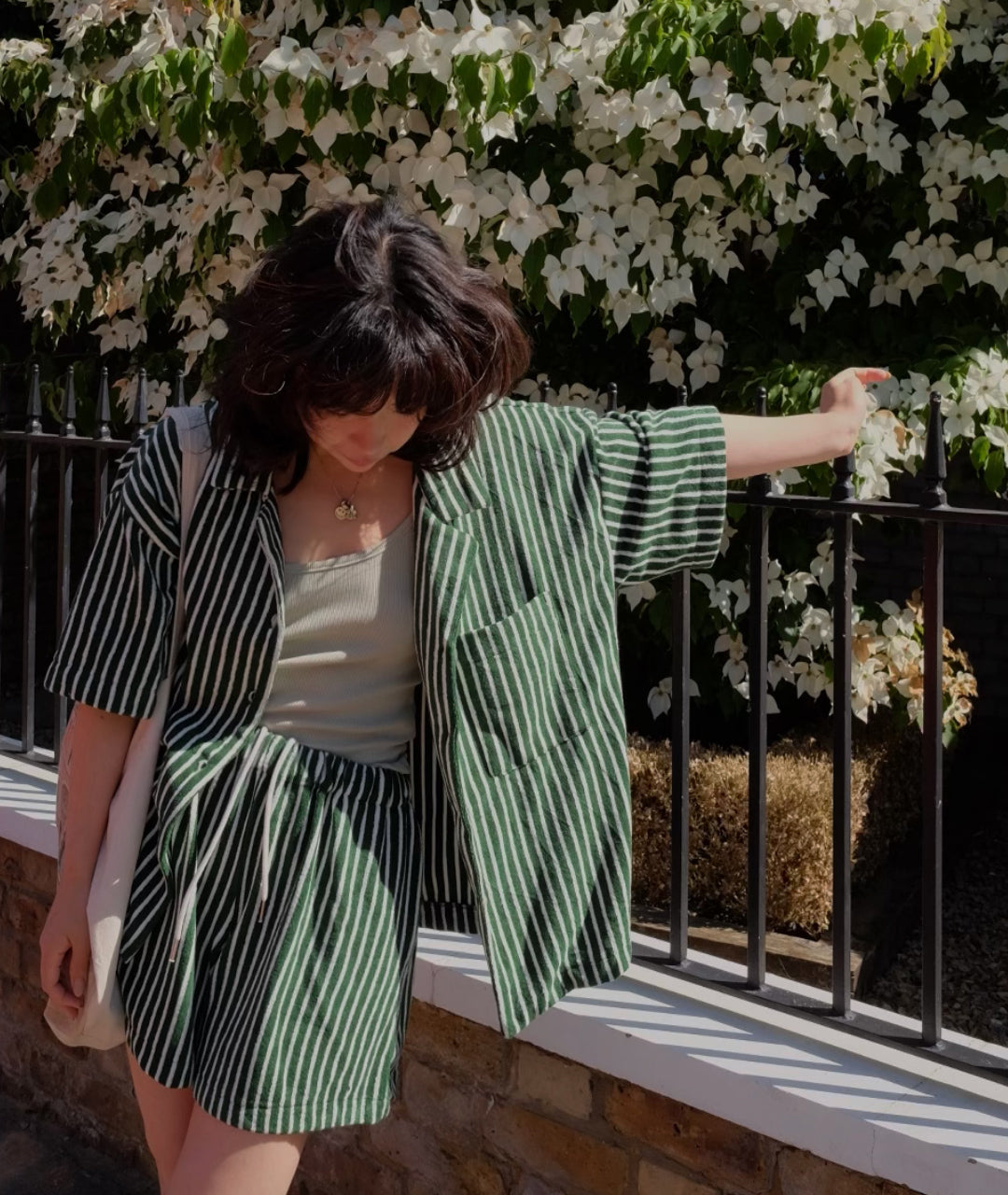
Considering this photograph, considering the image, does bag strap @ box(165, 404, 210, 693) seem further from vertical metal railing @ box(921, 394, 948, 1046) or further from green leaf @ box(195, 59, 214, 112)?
green leaf @ box(195, 59, 214, 112)

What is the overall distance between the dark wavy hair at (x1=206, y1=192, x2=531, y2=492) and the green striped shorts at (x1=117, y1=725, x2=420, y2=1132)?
39 centimetres

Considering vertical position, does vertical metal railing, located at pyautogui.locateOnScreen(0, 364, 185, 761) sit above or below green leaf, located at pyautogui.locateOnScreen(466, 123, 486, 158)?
below

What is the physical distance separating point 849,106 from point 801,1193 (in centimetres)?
257

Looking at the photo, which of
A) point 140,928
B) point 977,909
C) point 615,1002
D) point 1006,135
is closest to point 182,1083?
point 140,928

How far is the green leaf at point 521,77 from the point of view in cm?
342

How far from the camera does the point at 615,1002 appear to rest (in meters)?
2.52

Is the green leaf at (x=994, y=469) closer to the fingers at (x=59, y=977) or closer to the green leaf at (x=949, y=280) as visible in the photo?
the green leaf at (x=949, y=280)

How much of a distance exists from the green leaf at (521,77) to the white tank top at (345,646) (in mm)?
1855

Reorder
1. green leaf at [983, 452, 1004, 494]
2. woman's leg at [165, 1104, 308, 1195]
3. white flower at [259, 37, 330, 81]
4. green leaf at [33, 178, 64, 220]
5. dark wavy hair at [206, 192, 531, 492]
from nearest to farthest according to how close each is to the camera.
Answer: dark wavy hair at [206, 192, 531, 492]
woman's leg at [165, 1104, 308, 1195]
white flower at [259, 37, 330, 81]
green leaf at [983, 452, 1004, 494]
green leaf at [33, 178, 64, 220]

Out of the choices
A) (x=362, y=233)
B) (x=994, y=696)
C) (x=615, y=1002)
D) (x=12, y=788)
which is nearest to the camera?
(x=362, y=233)

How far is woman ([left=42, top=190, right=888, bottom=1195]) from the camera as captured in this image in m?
1.81

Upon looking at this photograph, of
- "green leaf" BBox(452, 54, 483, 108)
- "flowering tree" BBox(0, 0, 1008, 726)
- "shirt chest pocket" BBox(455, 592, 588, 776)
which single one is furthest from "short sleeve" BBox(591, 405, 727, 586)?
"green leaf" BBox(452, 54, 483, 108)

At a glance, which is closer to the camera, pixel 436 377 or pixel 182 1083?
pixel 436 377

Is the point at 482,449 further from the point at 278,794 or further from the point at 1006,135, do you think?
the point at 1006,135
